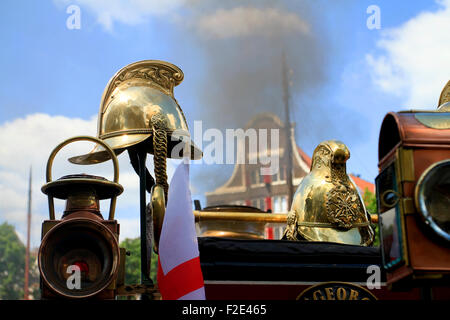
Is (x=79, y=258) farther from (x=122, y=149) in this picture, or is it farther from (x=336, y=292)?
(x=336, y=292)

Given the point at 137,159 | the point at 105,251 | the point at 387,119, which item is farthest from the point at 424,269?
the point at 137,159

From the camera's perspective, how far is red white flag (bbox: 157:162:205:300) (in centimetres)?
350

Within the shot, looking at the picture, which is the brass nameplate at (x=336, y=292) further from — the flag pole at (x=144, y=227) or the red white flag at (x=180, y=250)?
the flag pole at (x=144, y=227)

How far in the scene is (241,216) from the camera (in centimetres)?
599

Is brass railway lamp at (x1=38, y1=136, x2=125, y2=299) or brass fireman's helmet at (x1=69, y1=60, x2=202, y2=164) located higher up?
brass fireman's helmet at (x1=69, y1=60, x2=202, y2=164)

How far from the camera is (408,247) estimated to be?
2.73 m

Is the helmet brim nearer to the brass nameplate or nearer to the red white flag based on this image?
the red white flag

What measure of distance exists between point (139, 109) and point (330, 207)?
1654mm

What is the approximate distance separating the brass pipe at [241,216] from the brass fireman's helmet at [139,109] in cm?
54

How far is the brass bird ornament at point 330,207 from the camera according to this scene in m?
5.10

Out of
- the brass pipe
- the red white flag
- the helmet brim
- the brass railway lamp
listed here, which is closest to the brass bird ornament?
the brass pipe

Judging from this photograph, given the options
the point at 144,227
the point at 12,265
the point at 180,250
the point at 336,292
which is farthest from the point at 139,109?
the point at 12,265

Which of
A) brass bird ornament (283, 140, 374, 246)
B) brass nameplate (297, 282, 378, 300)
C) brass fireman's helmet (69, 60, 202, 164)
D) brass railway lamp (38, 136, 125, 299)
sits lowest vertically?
brass nameplate (297, 282, 378, 300)

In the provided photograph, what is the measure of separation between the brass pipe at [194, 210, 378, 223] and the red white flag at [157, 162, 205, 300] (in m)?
2.15
